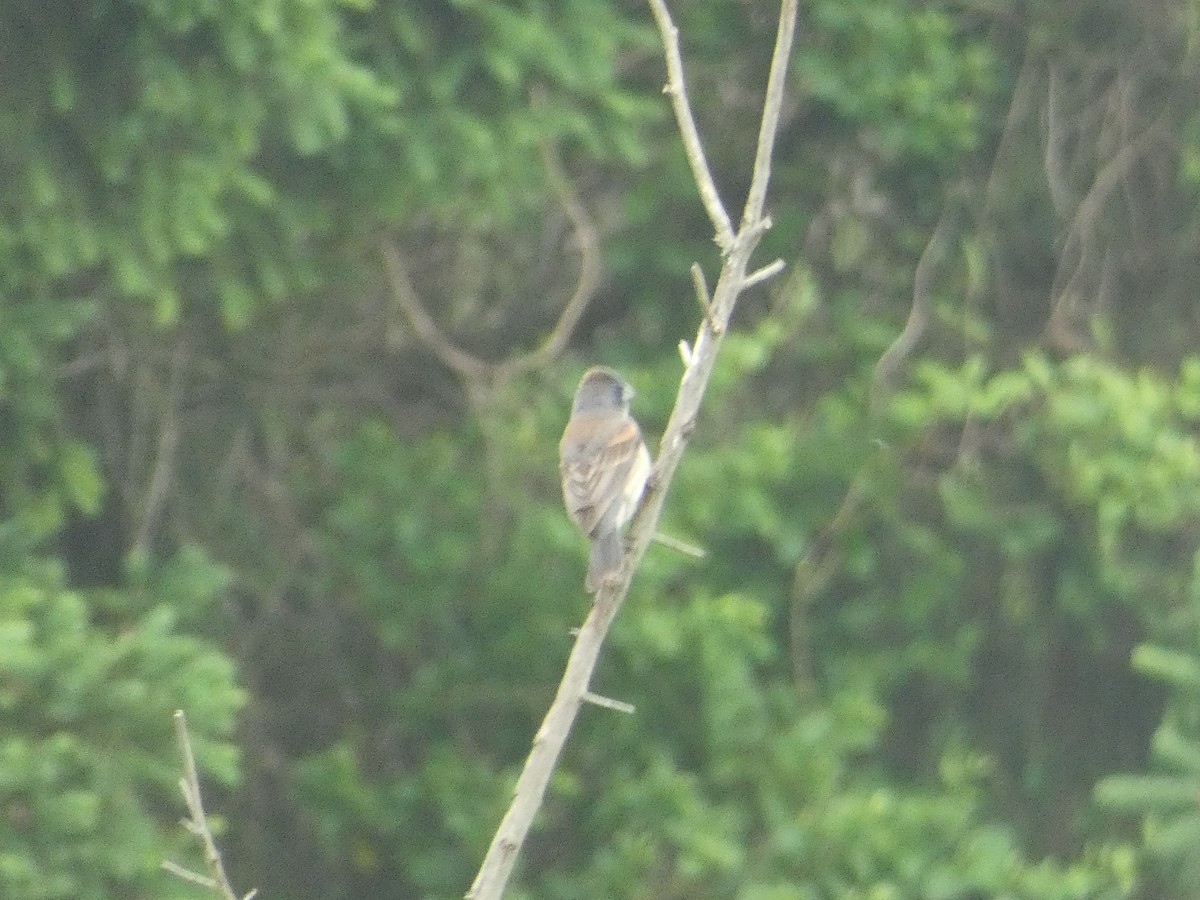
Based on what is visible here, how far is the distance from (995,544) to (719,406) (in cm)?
116

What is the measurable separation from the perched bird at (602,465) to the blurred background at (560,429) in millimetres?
592

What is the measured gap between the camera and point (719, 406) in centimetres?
684

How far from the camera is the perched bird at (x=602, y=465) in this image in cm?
508

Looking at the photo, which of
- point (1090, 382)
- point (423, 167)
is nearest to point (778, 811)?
point (1090, 382)

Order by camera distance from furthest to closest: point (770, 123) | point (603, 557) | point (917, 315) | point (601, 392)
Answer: point (917, 315), point (601, 392), point (603, 557), point (770, 123)

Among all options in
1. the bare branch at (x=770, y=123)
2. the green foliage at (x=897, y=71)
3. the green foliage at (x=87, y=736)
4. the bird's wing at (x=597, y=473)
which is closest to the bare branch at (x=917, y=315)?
the green foliage at (x=897, y=71)

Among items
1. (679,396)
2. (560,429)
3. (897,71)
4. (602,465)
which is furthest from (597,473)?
(897,71)

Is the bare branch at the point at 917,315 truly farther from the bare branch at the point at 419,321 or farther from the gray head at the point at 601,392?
the gray head at the point at 601,392

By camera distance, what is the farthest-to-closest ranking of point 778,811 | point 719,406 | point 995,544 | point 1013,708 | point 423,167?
point 1013,708 < point 995,544 < point 719,406 < point 778,811 < point 423,167

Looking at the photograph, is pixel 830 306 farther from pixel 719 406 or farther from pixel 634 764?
pixel 634 764

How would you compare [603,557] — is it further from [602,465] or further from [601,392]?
[601,392]

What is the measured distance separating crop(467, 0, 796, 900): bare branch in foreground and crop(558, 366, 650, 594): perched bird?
147 centimetres

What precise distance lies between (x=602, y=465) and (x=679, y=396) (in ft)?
7.23

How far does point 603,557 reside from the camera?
480cm
